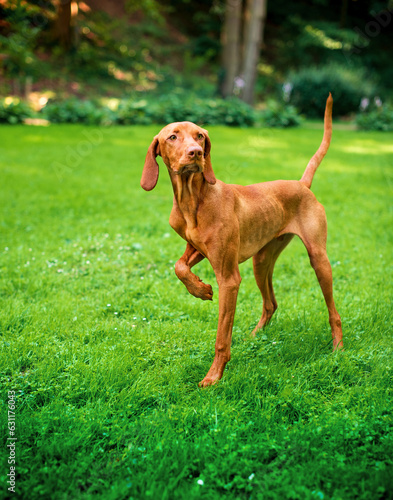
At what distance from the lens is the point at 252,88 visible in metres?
18.9

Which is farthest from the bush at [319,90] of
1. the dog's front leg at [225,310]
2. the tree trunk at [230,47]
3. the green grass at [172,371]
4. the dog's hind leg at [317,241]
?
the dog's front leg at [225,310]

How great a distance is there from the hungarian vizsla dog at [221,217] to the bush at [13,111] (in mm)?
12746

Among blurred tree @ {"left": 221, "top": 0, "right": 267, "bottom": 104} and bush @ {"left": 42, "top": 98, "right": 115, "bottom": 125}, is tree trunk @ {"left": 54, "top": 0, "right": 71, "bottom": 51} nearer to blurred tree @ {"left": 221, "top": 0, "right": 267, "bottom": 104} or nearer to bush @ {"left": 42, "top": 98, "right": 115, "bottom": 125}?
blurred tree @ {"left": 221, "top": 0, "right": 267, "bottom": 104}

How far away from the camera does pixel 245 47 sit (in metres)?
19.6

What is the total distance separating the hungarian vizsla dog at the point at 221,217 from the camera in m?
2.80

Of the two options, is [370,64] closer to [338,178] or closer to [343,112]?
[343,112]

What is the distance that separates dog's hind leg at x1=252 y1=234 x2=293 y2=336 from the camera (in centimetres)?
368

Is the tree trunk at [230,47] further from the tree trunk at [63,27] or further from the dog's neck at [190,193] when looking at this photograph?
the dog's neck at [190,193]

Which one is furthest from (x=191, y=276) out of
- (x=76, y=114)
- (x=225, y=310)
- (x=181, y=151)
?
(x=76, y=114)

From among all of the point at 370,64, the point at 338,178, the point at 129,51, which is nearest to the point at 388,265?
the point at 338,178

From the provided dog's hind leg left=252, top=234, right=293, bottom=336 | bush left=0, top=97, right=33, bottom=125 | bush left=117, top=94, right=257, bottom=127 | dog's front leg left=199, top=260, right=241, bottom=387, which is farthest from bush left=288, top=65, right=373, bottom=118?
dog's front leg left=199, top=260, right=241, bottom=387

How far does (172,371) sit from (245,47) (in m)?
19.3

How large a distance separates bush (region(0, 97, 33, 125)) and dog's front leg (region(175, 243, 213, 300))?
41.8 ft

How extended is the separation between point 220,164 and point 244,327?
6586 millimetres
